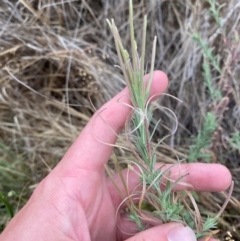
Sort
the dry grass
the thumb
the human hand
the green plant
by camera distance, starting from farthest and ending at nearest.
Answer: the dry grass < the human hand < the thumb < the green plant

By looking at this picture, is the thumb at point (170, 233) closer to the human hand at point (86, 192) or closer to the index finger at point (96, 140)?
the human hand at point (86, 192)

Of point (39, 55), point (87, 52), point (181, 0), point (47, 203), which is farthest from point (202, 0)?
point (47, 203)

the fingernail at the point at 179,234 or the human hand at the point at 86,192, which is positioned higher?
the fingernail at the point at 179,234

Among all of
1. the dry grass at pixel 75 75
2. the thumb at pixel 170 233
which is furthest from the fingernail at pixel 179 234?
the dry grass at pixel 75 75

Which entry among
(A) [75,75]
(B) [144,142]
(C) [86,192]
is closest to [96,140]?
(C) [86,192]

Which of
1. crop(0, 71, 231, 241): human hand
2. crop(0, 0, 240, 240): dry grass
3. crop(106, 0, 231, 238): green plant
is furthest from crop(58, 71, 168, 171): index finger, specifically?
crop(0, 0, 240, 240): dry grass

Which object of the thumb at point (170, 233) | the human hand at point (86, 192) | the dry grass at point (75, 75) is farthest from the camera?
the dry grass at point (75, 75)

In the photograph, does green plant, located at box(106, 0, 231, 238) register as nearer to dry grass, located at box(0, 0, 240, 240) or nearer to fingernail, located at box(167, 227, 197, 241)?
fingernail, located at box(167, 227, 197, 241)

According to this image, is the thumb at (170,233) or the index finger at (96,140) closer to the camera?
the thumb at (170,233)

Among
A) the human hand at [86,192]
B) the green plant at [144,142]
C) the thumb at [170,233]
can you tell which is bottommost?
the human hand at [86,192]
